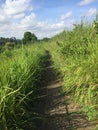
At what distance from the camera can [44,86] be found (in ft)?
37.3

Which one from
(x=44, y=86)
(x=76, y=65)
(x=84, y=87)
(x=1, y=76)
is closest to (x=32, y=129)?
(x=1, y=76)

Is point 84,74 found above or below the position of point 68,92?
above

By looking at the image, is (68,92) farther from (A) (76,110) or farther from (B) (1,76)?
(B) (1,76)

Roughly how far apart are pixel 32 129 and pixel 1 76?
45.4 inches

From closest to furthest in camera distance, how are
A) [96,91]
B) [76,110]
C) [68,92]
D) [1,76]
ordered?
[1,76] < [96,91] < [76,110] < [68,92]

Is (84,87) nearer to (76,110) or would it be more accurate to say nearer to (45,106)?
(76,110)

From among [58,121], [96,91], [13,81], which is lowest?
[58,121]

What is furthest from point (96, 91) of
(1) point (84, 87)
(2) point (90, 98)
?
(1) point (84, 87)

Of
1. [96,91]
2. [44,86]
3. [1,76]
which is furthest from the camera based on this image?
[44,86]

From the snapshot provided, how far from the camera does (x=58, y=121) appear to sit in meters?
6.79

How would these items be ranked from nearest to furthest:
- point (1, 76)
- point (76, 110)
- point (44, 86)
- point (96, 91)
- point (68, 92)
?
point (1, 76) < point (96, 91) < point (76, 110) < point (68, 92) < point (44, 86)

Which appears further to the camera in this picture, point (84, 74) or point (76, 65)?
point (76, 65)

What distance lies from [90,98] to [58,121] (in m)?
0.80

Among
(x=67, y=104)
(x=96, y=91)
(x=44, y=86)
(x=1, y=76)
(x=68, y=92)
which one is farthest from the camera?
(x=44, y=86)
